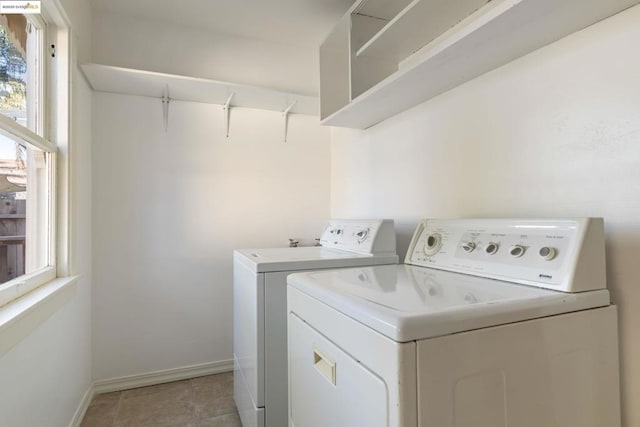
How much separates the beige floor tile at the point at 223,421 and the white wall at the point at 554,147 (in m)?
1.40

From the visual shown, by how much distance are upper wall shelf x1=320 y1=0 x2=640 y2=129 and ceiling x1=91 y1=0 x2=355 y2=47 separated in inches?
11.0

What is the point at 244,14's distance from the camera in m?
2.21

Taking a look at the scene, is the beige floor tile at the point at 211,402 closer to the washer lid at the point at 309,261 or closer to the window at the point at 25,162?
the washer lid at the point at 309,261

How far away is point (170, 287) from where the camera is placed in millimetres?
2346

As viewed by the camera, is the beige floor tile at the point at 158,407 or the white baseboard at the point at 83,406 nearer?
the white baseboard at the point at 83,406

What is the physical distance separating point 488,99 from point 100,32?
7.78 feet

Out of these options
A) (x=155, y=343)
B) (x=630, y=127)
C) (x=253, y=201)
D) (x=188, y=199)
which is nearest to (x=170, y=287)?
(x=155, y=343)

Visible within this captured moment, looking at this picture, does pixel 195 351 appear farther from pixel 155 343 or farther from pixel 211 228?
pixel 211 228

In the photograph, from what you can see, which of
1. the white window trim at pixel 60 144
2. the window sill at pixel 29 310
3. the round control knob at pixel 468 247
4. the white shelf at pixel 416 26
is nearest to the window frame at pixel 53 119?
the white window trim at pixel 60 144

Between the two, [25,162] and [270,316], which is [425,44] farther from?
[25,162]

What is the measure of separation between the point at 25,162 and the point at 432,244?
5.74ft

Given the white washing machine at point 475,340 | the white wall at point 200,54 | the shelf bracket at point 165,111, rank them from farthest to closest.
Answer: the shelf bracket at point 165,111 < the white wall at point 200,54 < the white washing machine at point 475,340

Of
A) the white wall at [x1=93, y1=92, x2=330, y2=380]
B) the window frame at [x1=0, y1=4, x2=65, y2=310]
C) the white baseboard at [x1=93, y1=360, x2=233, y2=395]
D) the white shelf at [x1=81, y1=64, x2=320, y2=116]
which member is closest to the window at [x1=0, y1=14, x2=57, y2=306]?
the window frame at [x1=0, y1=4, x2=65, y2=310]

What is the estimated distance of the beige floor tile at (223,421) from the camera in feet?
6.06
